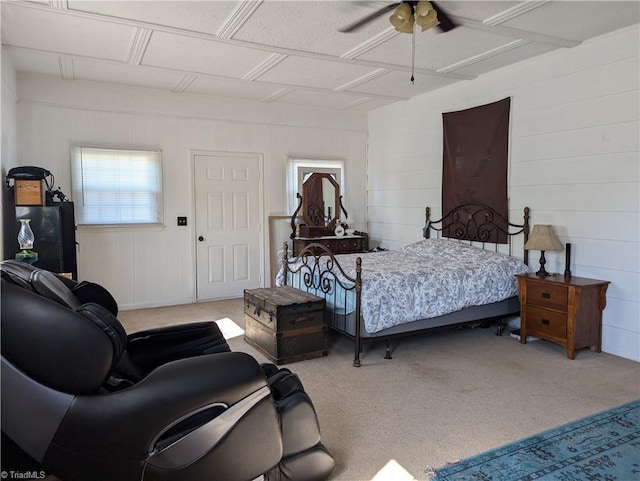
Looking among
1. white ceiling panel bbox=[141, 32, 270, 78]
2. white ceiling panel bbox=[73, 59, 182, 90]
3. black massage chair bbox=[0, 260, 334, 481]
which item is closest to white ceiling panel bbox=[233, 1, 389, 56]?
white ceiling panel bbox=[141, 32, 270, 78]

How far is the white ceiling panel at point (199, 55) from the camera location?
3.91 metres

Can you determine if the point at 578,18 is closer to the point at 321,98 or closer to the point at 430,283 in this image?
the point at 430,283

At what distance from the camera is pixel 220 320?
5082mm

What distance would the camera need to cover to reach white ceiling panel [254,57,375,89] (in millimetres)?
4531

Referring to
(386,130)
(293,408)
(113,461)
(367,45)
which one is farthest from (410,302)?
(386,130)

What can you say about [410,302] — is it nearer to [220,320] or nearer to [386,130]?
[220,320]

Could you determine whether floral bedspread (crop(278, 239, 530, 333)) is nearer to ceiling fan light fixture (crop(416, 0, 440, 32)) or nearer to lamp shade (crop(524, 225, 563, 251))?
lamp shade (crop(524, 225, 563, 251))

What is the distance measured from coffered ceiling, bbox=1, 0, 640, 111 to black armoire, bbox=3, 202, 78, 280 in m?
1.41

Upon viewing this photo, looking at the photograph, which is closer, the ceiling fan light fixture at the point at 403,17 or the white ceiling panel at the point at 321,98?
the ceiling fan light fixture at the point at 403,17

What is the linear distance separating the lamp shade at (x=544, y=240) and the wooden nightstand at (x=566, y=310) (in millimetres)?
264

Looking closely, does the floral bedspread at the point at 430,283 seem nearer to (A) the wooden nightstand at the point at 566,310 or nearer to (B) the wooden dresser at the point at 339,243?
(A) the wooden nightstand at the point at 566,310

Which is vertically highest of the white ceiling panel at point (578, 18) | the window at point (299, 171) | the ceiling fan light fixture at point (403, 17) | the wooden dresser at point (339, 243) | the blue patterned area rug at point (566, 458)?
the white ceiling panel at point (578, 18)

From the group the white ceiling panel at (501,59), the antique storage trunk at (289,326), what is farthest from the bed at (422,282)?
the white ceiling panel at (501,59)

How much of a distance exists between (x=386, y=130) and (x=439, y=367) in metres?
3.86
